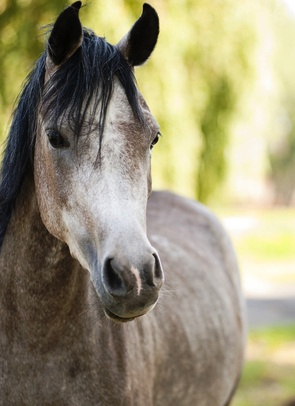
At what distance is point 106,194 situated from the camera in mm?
2078

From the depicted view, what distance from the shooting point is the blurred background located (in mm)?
5449

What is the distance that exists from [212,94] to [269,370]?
3742 mm

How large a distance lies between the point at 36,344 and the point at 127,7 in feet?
13.1

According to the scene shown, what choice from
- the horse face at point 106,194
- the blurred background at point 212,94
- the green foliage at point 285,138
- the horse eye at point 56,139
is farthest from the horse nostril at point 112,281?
the green foliage at point 285,138

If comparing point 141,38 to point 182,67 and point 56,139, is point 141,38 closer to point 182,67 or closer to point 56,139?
point 56,139

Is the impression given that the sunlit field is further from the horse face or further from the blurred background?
the horse face

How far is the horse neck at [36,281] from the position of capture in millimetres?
2469

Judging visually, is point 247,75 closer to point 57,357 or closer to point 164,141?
point 164,141

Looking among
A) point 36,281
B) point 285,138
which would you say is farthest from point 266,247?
point 285,138

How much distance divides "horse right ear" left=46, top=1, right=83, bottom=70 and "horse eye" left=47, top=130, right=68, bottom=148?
0.82 feet

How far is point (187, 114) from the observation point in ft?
25.1

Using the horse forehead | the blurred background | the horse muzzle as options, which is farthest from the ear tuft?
the blurred background

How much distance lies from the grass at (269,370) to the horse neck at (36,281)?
343 cm

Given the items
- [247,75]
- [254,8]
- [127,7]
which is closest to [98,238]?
[127,7]
